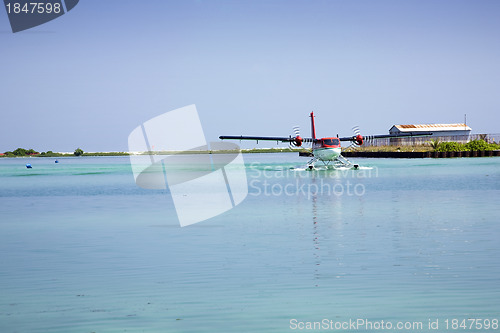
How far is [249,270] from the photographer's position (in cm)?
1180

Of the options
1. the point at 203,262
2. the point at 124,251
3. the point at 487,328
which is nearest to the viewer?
the point at 487,328

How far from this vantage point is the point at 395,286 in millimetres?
9984

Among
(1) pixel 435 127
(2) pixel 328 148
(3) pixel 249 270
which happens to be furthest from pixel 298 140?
(1) pixel 435 127

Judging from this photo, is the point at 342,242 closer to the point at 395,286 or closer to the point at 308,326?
the point at 395,286

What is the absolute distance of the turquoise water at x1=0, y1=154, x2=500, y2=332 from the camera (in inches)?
335

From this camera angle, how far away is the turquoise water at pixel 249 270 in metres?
8.52

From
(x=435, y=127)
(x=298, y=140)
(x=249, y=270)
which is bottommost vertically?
(x=435, y=127)

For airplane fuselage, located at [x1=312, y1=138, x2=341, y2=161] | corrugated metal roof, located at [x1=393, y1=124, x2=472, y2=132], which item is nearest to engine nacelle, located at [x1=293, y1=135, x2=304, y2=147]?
airplane fuselage, located at [x1=312, y1=138, x2=341, y2=161]

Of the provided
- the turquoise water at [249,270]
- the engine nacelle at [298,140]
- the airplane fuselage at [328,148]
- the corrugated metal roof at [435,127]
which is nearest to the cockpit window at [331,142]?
the airplane fuselage at [328,148]

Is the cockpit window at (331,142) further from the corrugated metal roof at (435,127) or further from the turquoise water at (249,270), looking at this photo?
the corrugated metal roof at (435,127)

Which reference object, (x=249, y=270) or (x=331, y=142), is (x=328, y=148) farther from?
(x=249, y=270)

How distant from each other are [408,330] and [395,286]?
230 centimetres

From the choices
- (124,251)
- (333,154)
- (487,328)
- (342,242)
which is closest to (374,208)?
(342,242)

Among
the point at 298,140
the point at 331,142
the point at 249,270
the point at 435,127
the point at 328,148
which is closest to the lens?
the point at 249,270
